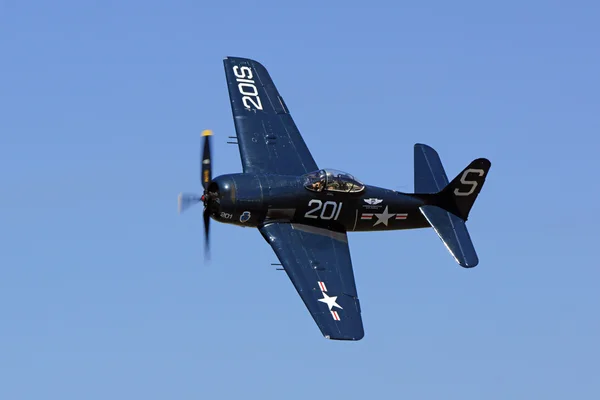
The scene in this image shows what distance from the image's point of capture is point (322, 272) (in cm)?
4006

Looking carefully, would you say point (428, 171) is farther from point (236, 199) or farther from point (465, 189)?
point (236, 199)

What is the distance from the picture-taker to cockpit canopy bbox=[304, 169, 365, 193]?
4112 centimetres

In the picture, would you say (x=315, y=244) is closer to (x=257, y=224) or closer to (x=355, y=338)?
(x=257, y=224)

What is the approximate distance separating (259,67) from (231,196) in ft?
23.5

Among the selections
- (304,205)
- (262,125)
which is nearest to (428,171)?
(304,205)

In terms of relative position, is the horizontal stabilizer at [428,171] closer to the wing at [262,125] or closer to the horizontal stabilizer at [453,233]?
the horizontal stabilizer at [453,233]

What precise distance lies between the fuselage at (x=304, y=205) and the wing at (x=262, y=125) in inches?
51.5

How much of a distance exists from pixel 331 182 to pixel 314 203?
76 cm

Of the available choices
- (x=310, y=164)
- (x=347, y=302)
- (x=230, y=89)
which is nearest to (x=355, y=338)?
(x=347, y=302)

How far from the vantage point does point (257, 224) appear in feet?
134

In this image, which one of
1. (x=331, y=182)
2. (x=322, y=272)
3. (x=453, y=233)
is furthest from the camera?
(x=453, y=233)

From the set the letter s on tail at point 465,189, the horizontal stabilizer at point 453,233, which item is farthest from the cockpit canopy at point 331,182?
the letter s on tail at point 465,189

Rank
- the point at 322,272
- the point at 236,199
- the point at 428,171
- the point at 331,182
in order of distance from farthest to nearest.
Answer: the point at 428,171 → the point at 331,182 → the point at 236,199 → the point at 322,272

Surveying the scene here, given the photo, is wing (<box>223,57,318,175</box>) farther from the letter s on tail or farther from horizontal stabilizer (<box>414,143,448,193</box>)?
the letter s on tail
